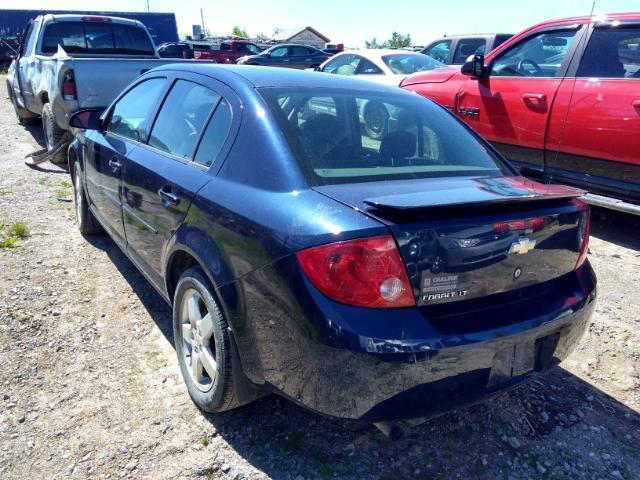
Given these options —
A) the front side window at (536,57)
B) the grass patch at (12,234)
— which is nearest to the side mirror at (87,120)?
the grass patch at (12,234)

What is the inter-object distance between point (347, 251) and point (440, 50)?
11600 mm

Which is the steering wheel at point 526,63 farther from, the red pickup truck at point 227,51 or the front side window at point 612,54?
the red pickup truck at point 227,51

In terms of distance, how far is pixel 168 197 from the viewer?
2740 millimetres

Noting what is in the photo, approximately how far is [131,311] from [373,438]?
1967 mm

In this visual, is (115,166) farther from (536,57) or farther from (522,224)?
(536,57)

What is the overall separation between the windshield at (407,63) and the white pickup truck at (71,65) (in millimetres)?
3993

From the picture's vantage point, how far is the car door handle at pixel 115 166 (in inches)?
137

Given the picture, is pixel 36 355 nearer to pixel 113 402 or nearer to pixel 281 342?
pixel 113 402

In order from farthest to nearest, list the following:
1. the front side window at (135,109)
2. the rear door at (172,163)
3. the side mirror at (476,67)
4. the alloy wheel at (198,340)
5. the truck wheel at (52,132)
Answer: the truck wheel at (52,132)
the side mirror at (476,67)
the front side window at (135,109)
the rear door at (172,163)
the alloy wheel at (198,340)

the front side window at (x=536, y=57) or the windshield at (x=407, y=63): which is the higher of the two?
the front side window at (x=536, y=57)

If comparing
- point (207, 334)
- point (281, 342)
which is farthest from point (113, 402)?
point (281, 342)

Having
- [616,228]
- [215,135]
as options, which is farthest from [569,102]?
[215,135]

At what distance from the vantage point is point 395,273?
6.22 ft

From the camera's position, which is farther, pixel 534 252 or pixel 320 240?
pixel 534 252
